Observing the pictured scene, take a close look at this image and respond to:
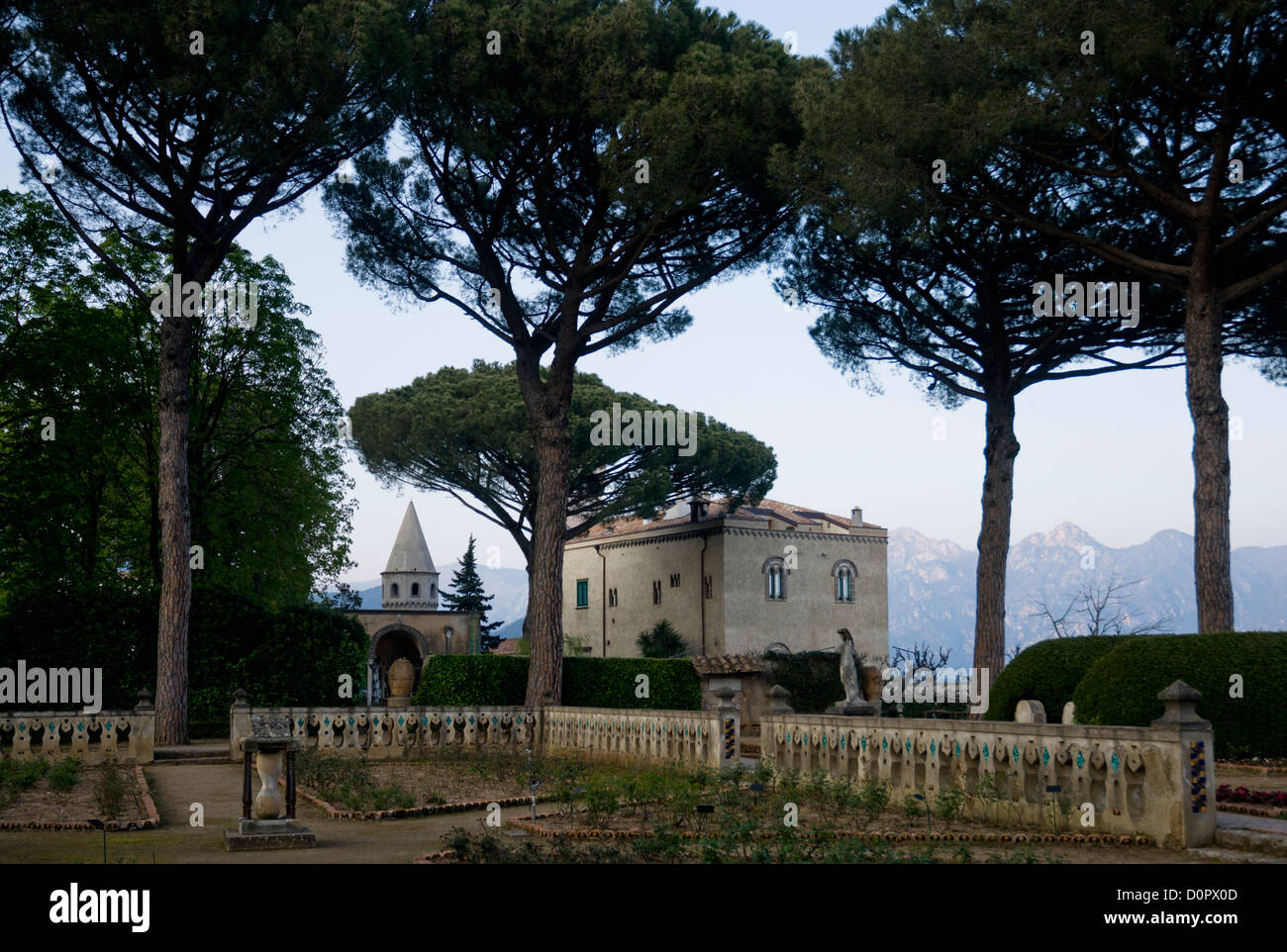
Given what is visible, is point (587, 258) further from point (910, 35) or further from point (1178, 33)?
point (1178, 33)

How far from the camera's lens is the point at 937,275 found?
80.6 ft

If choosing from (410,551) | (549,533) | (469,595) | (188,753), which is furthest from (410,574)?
(188,753)

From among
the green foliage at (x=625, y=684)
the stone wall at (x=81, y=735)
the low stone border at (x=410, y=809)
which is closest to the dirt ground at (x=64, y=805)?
the low stone border at (x=410, y=809)

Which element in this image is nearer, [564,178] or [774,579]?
[564,178]

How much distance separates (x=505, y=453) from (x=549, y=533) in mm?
14454

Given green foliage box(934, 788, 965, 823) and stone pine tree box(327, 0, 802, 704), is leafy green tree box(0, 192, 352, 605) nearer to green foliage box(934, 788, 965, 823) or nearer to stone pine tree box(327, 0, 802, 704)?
stone pine tree box(327, 0, 802, 704)

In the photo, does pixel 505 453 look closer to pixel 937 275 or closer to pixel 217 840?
pixel 937 275

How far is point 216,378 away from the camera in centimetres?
2802

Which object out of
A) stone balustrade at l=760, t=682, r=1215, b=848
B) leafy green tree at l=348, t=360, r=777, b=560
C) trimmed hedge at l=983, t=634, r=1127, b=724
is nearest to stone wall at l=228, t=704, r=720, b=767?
stone balustrade at l=760, t=682, r=1215, b=848

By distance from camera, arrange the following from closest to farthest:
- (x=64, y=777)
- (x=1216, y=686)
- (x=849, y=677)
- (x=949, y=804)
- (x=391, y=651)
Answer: (x=949, y=804)
(x=64, y=777)
(x=1216, y=686)
(x=849, y=677)
(x=391, y=651)

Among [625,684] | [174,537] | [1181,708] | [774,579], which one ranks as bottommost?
[625,684]

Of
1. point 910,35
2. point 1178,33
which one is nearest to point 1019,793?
point 1178,33

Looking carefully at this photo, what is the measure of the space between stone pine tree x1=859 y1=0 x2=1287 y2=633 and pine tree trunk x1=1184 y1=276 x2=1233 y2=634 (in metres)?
0.02
